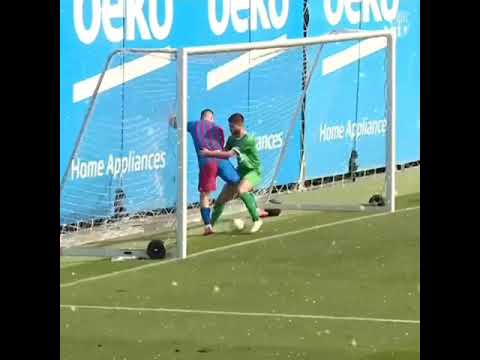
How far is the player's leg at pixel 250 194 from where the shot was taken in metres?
16.1

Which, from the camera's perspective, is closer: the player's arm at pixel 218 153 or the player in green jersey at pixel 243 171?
the player's arm at pixel 218 153

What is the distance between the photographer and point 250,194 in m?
16.3

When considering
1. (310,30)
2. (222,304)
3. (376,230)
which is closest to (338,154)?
(310,30)

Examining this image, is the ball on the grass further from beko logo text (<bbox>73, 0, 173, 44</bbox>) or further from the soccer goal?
beko logo text (<bbox>73, 0, 173, 44</bbox>)

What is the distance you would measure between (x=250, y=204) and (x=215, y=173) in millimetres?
529

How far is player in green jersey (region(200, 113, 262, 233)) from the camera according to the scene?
1608 cm

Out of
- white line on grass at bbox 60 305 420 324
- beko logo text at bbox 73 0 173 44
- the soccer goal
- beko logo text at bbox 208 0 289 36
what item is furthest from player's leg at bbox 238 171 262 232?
white line on grass at bbox 60 305 420 324

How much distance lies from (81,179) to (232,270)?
2.17 m

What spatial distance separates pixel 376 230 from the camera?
1648 cm

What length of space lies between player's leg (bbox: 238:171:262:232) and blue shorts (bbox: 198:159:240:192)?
0.12 m

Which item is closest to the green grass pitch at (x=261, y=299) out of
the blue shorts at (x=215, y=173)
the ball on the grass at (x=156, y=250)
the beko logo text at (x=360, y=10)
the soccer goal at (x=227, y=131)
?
the ball on the grass at (x=156, y=250)

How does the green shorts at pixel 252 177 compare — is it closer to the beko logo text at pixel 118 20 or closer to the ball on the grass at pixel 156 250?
the beko logo text at pixel 118 20

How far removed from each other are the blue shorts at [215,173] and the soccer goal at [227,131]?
400mm

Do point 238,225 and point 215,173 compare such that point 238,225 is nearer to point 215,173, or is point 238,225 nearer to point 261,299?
point 215,173
